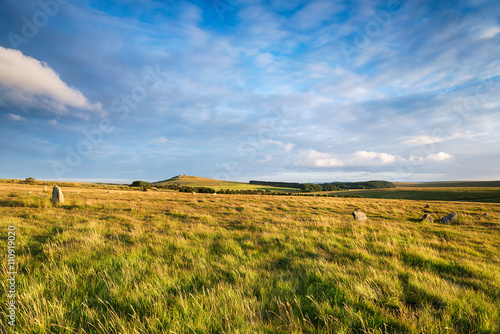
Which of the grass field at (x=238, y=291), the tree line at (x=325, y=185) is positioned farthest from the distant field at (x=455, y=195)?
the grass field at (x=238, y=291)

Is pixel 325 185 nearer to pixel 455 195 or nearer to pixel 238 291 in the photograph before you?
pixel 455 195

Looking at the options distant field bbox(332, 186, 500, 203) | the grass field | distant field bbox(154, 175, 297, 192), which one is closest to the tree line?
distant field bbox(154, 175, 297, 192)

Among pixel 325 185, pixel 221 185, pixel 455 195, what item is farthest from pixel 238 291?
pixel 325 185

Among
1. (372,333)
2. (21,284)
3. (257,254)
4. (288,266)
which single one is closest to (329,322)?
(372,333)

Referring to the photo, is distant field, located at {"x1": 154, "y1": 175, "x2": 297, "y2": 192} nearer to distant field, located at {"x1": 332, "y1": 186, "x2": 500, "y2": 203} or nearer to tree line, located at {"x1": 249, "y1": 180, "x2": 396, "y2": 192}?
tree line, located at {"x1": 249, "y1": 180, "x2": 396, "y2": 192}

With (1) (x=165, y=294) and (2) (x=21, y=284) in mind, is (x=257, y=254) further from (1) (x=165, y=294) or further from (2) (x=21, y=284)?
(2) (x=21, y=284)

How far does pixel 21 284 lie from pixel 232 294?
3659mm

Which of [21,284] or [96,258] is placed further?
[96,258]

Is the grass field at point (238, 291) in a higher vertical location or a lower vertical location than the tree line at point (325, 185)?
higher

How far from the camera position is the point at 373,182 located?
17038 centimetres

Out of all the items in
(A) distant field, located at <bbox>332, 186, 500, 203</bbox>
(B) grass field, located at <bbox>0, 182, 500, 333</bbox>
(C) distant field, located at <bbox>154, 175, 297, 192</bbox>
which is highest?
(B) grass field, located at <bbox>0, 182, 500, 333</bbox>

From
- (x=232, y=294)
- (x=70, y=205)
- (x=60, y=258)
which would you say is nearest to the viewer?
(x=232, y=294)

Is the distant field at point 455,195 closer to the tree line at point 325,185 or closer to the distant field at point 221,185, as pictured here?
the tree line at point 325,185

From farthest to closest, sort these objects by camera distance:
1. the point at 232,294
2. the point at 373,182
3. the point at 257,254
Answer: the point at 373,182
the point at 257,254
the point at 232,294
